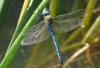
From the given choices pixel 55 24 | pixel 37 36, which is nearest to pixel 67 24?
pixel 55 24

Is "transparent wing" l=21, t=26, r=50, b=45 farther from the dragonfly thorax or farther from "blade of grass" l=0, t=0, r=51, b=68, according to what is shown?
"blade of grass" l=0, t=0, r=51, b=68

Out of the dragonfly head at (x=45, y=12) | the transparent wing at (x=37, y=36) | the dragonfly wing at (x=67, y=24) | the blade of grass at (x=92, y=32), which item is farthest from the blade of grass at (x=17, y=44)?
the blade of grass at (x=92, y=32)

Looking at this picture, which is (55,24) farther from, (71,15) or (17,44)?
(17,44)

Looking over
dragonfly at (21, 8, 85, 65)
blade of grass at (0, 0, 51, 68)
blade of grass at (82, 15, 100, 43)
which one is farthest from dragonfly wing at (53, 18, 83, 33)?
blade of grass at (0, 0, 51, 68)

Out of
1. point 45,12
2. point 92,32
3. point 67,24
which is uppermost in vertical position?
point 45,12

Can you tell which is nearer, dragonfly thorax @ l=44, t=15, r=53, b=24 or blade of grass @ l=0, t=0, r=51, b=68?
blade of grass @ l=0, t=0, r=51, b=68

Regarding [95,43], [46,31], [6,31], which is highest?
[46,31]

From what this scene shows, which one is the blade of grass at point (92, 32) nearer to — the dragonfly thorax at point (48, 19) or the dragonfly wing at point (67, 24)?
the dragonfly wing at point (67, 24)

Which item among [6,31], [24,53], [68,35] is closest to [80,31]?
[68,35]

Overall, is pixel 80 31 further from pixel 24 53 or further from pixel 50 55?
pixel 24 53
